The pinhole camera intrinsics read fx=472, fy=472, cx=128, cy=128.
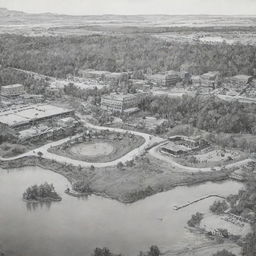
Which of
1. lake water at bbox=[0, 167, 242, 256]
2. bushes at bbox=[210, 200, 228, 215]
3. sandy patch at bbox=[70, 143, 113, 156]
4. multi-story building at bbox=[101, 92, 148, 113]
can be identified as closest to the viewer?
lake water at bbox=[0, 167, 242, 256]

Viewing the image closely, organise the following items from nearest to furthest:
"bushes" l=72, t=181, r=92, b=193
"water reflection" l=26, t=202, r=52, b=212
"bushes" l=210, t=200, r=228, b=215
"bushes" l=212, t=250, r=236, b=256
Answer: "bushes" l=212, t=250, r=236, b=256
"bushes" l=210, t=200, r=228, b=215
"water reflection" l=26, t=202, r=52, b=212
"bushes" l=72, t=181, r=92, b=193

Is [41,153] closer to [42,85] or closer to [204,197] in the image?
[204,197]

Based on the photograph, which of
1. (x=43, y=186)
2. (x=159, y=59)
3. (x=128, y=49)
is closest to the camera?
(x=43, y=186)

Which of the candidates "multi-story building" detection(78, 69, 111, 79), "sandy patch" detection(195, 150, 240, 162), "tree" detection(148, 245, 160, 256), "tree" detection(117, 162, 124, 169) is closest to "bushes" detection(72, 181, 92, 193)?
"tree" detection(117, 162, 124, 169)

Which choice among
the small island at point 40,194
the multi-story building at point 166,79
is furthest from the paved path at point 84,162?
the multi-story building at point 166,79

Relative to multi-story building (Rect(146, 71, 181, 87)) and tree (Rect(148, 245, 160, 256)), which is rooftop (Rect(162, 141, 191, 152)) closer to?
tree (Rect(148, 245, 160, 256))

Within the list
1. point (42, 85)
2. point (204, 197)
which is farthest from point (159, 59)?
point (204, 197)
